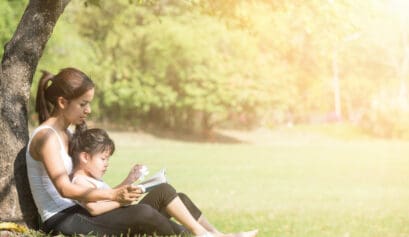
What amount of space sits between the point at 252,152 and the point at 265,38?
14522 millimetres

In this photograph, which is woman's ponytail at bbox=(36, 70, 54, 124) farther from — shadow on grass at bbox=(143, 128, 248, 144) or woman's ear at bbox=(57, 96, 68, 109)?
shadow on grass at bbox=(143, 128, 248, 144)

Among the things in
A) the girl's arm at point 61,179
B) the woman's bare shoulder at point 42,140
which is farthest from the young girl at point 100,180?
the woman's bare shoulder at point 42,140

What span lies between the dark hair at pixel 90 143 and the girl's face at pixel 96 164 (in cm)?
4

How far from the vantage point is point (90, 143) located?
22.5ft

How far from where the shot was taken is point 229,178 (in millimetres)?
18391

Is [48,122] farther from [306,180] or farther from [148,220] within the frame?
[306,180]

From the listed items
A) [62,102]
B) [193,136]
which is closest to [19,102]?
[62,102]

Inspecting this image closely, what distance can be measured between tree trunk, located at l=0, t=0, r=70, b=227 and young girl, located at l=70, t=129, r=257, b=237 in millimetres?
1080

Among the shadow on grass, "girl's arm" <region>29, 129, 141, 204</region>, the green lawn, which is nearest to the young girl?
"girl's arm" <region>29, 129, 141, 204</region>

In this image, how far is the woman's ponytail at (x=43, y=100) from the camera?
6.92 m

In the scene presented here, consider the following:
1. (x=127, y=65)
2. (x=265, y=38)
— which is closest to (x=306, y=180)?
(x=127, y=65)

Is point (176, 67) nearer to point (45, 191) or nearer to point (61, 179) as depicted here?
point (45, 191)

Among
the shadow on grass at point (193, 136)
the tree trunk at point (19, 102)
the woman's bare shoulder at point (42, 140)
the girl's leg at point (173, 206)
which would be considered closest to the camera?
the woman's bare shoulder at point (42, 140)

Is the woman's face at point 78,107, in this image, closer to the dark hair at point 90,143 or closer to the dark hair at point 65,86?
the dark hair at point 65,86
